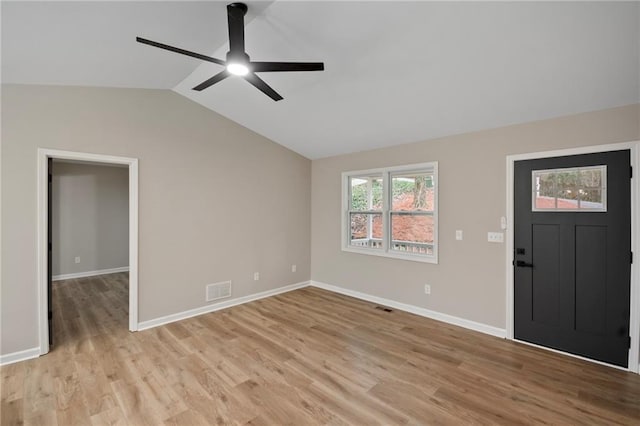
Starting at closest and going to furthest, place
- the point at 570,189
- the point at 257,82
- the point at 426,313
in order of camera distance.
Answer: the point at 257,82
the point at 570,189
the point at 426,313

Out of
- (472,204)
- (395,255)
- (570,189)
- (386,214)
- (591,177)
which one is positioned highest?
(591,177)

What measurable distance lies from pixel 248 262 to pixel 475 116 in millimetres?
3917

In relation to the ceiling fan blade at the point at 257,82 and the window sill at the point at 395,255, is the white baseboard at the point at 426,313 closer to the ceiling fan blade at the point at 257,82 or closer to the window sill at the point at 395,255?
the window sill at the point at 395,255

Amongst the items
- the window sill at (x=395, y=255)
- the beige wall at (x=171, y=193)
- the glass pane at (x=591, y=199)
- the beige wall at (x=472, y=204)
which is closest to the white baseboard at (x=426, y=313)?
the beige wall at (x=472, y=204)

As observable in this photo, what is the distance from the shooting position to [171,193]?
3.95m

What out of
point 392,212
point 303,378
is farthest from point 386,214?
point 303,378

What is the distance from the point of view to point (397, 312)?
14.0 feet

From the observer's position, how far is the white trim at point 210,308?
3766 mm

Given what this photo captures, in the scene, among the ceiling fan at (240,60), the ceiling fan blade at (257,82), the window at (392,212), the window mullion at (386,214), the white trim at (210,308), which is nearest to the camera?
the ceiling fan at (240,60)

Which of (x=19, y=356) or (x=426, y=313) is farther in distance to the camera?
(x=426, y=313)

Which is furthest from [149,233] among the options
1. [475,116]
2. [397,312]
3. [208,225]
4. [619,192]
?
[619,192]

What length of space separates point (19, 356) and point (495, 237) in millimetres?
5385

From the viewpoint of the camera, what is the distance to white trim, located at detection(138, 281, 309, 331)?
3.77m

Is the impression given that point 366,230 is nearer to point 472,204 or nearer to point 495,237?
point 472,204
